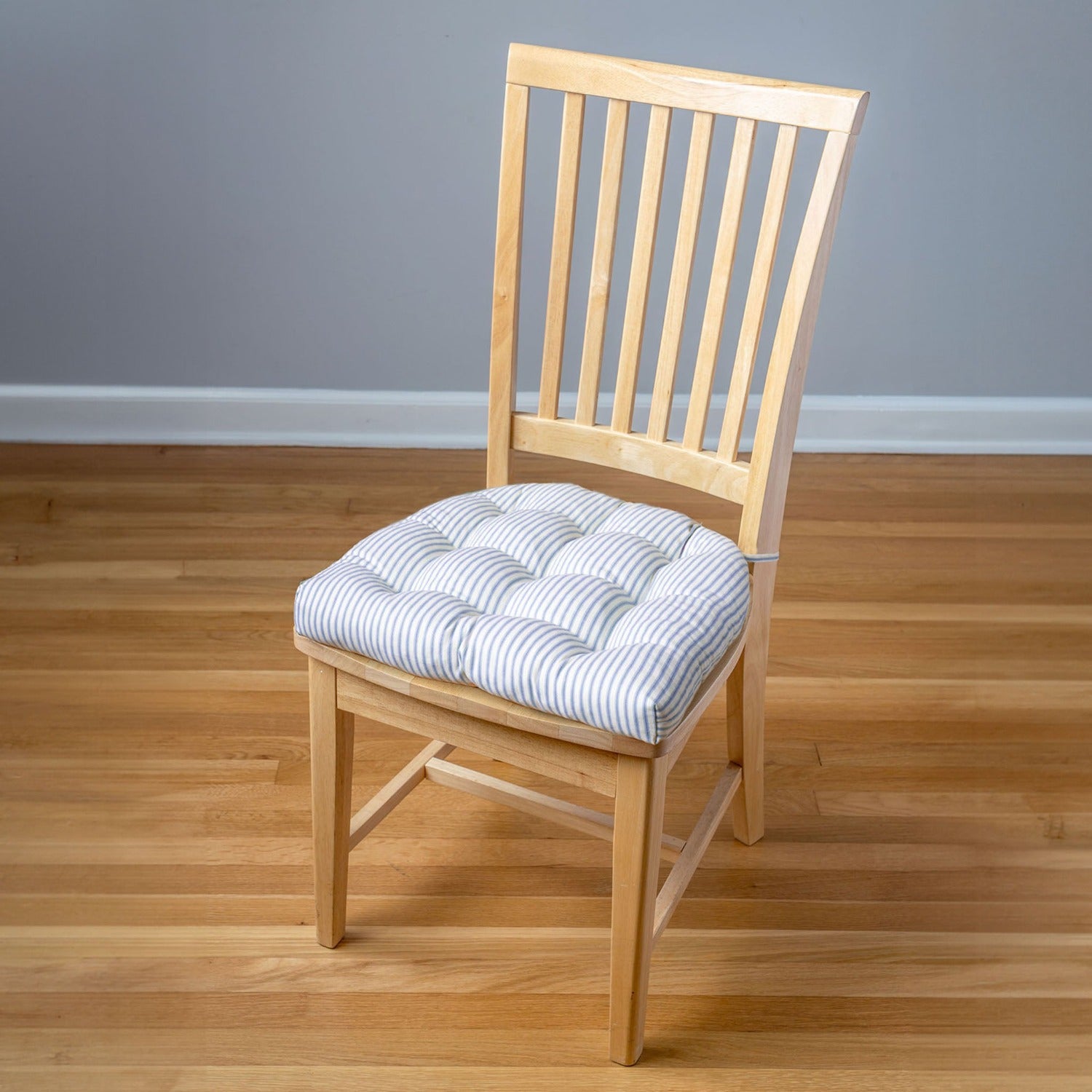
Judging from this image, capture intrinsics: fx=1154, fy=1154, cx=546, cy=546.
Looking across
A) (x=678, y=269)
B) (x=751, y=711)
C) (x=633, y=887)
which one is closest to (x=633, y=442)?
(x=678, y=269)

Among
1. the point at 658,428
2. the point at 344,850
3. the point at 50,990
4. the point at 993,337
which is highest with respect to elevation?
the point at 658,428

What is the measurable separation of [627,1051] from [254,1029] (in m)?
0.37

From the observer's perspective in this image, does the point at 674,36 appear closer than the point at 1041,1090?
No

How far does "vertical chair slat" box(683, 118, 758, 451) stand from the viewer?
3.60 ft

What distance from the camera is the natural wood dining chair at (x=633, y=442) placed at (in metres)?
1.01

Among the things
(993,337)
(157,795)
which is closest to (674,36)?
(993,337)

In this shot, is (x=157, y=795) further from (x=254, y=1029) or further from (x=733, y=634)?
(x=733, y=634)

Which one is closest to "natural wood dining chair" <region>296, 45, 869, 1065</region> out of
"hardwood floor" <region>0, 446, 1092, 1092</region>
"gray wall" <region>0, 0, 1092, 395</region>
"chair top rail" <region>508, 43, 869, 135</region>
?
"chair top rail" <region>508, 43, 869, 135</region>

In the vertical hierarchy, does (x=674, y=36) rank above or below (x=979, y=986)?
above

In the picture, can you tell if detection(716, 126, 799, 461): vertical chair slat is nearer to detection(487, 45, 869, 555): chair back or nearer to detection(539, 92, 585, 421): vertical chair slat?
detection(487, 45, 869, 555): chair back

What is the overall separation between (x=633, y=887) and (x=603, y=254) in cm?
63

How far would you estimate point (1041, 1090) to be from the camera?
3.63ft

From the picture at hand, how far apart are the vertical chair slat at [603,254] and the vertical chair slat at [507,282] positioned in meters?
→ 0.08

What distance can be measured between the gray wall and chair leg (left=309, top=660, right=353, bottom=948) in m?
1.47
